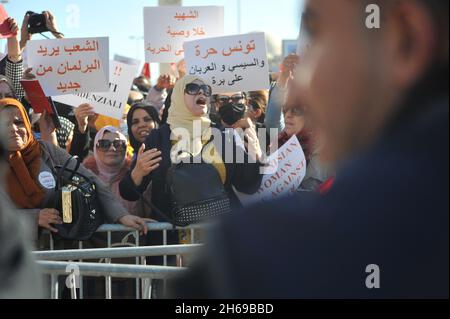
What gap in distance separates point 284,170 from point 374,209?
4.48 meters

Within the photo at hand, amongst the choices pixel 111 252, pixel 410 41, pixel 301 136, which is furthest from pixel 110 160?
pixel 410 41

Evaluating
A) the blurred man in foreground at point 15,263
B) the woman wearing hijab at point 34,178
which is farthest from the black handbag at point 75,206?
the blurred man in foreground at point 15,263

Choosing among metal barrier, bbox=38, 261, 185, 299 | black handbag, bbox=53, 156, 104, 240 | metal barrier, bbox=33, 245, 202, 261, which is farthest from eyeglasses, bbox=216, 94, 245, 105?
metal barrier, bbox=38, 261, 185, 299

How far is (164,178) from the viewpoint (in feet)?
16.5

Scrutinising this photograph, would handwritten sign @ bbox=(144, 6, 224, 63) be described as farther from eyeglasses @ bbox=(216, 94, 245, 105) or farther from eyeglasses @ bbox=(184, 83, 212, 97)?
eyeglasses @ bbox=(184, 83, 212, 97)

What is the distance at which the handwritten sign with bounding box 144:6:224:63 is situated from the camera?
24.0 feet

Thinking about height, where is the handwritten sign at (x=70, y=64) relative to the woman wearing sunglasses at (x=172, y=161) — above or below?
above

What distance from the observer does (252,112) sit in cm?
662

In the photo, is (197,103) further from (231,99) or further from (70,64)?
(70,64)

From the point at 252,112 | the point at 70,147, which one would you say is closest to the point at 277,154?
the point at 252,112

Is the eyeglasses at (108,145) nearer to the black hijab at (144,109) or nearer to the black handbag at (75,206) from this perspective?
the black hijab at (144,109)

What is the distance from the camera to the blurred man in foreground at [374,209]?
31.7 inches

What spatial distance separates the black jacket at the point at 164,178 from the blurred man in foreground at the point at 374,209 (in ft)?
13.6
